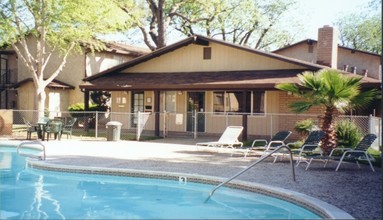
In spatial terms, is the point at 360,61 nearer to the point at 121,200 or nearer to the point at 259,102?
the point at 259,102

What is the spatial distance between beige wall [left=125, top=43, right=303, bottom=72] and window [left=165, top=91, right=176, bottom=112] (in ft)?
4.59

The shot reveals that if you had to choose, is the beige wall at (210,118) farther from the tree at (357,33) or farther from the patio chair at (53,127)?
the tree at (357,33)

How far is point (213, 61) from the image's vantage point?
22.9 metres

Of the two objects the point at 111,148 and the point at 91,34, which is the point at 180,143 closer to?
the point at 111,148

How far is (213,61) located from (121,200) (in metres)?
14.4

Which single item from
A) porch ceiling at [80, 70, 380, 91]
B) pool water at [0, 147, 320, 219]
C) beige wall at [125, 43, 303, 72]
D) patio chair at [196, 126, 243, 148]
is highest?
beige wall at [125, 43, 303, 72]

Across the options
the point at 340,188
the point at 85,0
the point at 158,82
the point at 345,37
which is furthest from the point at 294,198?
the point at 345,37

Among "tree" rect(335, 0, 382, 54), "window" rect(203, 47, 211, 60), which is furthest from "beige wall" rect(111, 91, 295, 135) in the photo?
"tree" rect(335, 0, 382, 54)

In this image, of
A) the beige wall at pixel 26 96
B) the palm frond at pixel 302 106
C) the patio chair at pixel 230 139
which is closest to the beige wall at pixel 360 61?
the patio chair at pixel 230 139

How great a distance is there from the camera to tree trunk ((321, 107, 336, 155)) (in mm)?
13484

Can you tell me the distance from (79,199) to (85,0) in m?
16.1

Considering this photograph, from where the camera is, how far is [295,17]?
Result: 43.9 meters

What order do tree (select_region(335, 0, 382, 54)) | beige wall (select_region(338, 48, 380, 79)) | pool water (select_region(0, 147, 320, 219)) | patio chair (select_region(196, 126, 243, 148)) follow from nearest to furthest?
pool water (select_region(0, 147, 320, 219)) < patio chair (select_region(196, 126, 243, 148)) < beige wall (select_region(338, 48, 380, 79)) < tree (select_region(335, 0, 382, 54))

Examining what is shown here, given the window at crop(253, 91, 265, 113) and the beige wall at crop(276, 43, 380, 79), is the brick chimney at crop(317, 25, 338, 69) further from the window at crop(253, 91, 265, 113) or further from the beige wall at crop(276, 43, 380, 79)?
the beige wall at crop(276, 43, 380, 79)
